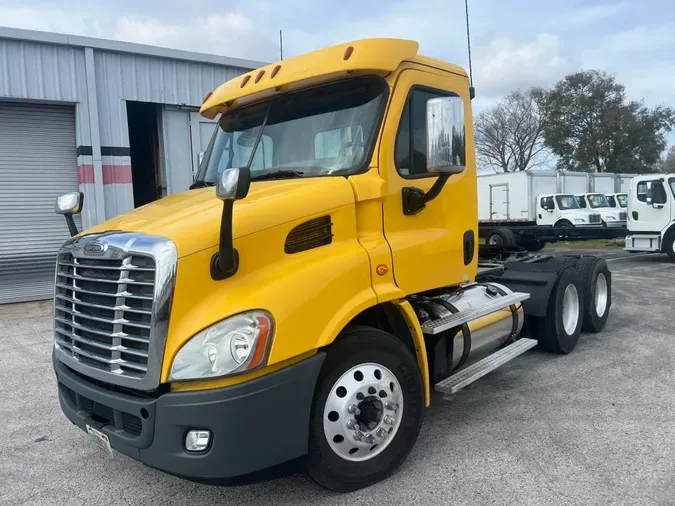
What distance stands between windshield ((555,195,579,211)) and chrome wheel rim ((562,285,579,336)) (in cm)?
1688

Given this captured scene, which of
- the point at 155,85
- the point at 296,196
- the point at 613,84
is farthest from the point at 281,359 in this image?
the point at 613,84

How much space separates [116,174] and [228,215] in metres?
9.36

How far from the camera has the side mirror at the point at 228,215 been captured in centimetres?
268

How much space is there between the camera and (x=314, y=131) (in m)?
3.86

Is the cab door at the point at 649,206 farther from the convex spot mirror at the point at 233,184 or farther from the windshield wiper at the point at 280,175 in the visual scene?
the convex spot mirror at the point at 233,184

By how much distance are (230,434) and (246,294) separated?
70cm

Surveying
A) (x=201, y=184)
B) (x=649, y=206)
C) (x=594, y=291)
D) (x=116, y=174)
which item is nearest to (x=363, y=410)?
(x=201, y=184)

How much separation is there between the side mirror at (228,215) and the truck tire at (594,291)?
5.39m

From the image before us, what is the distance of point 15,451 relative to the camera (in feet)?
14.0

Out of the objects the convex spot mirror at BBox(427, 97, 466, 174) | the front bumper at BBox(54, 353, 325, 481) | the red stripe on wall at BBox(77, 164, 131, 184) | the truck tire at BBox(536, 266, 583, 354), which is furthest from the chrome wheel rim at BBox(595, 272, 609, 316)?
the red stripe on wall at BBox(77, 164, 131, 184)

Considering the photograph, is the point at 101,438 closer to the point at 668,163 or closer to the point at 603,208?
the point at 603,208

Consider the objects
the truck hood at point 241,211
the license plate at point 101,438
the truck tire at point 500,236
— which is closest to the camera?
the truck hood at point 241,211

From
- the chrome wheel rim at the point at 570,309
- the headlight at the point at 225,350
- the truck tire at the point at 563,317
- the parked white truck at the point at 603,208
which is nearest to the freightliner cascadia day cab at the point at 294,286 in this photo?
the headlight at the point at 225,350

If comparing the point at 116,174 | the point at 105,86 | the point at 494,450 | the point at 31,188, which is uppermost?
the point at 105,86
